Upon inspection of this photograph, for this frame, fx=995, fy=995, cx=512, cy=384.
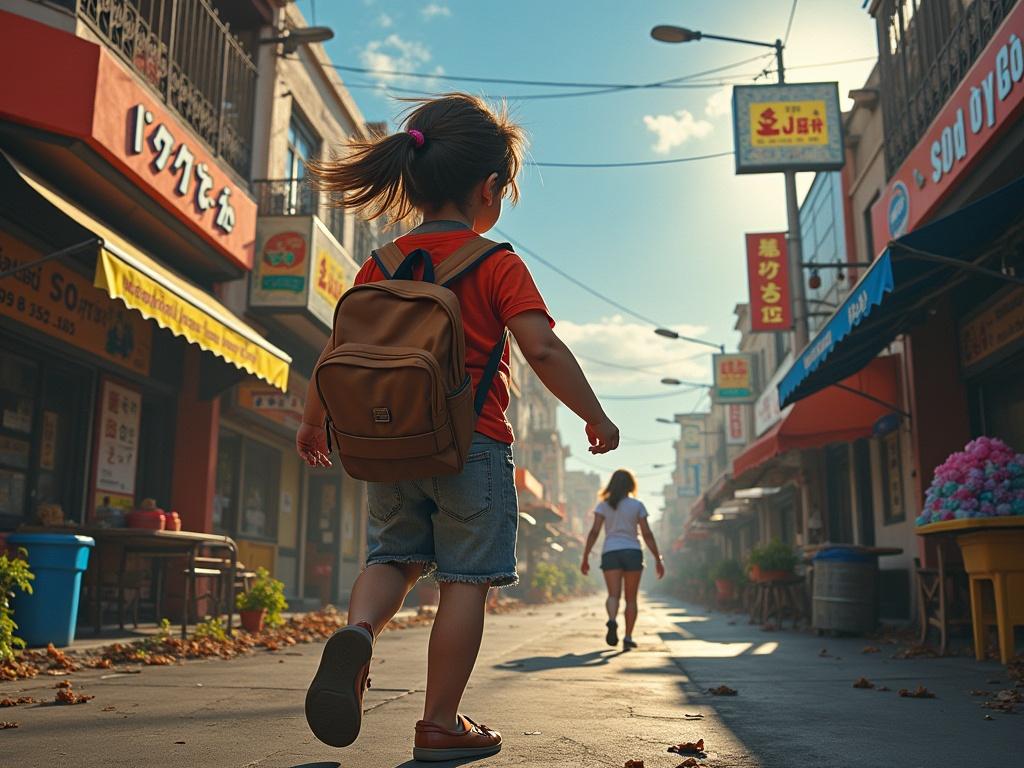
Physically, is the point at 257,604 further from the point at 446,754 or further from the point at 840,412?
the point at 446,754

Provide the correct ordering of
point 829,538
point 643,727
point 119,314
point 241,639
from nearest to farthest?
point 643,727, point 241,639, point 119,314, point 829,538

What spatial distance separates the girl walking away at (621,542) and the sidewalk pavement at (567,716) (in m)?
2.12

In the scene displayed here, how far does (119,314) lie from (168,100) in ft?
8.11

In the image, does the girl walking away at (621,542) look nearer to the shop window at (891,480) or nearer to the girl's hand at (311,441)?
the shop window at (891,480)

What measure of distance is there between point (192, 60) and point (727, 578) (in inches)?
673

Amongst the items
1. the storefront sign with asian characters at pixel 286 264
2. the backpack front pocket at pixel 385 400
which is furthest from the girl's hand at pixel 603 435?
the storefront sign with asian characters at pixel 286 264

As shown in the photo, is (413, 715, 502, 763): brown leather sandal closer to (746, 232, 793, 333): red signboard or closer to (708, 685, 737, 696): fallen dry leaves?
(708, 685, 737, 696): fallen dry leaves

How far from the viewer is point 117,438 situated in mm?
11375

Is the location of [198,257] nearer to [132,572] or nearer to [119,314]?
[119,314]

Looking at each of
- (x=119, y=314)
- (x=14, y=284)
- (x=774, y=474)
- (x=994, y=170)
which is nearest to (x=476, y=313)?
(x=994, y=170)

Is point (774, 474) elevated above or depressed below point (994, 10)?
below

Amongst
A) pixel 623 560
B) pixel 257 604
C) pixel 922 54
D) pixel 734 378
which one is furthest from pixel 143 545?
pixel 734 378

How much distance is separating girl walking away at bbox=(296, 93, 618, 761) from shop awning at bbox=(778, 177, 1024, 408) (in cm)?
474

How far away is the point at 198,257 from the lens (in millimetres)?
11562
